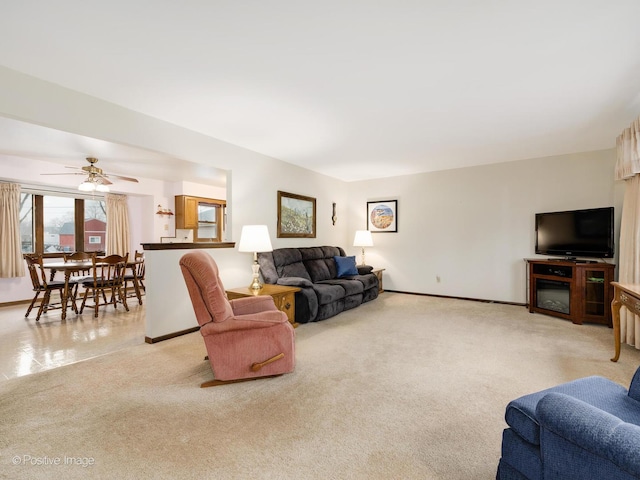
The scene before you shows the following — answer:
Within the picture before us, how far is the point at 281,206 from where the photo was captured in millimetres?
5043

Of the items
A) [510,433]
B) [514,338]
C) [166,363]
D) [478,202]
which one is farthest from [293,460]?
[478,202]

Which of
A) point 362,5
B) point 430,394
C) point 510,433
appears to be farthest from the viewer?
point 430,394

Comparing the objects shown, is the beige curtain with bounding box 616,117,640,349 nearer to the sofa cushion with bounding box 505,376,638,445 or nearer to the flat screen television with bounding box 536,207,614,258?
the flat screen television with bounding box 536,207,614,258

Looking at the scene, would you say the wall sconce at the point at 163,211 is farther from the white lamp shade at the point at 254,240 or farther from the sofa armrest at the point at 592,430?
the sofa armrest at the point at 592,430

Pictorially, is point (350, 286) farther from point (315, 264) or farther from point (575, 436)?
point (575, 436)

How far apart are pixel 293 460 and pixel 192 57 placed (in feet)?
8.60

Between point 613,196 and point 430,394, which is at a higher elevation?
point 613,196

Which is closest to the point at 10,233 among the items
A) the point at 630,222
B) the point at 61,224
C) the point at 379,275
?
the point at 61,224

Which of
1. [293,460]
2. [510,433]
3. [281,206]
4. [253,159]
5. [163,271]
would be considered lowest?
[293,460]

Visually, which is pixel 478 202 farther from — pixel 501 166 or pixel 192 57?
pixel 192 57

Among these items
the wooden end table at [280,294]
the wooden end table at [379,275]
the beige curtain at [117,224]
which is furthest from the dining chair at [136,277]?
the wooden end table at [379,275]

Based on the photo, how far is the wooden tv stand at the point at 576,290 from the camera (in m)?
3.97

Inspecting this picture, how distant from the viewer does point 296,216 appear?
542 centimetres

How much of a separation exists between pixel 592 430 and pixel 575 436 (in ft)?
0.19
